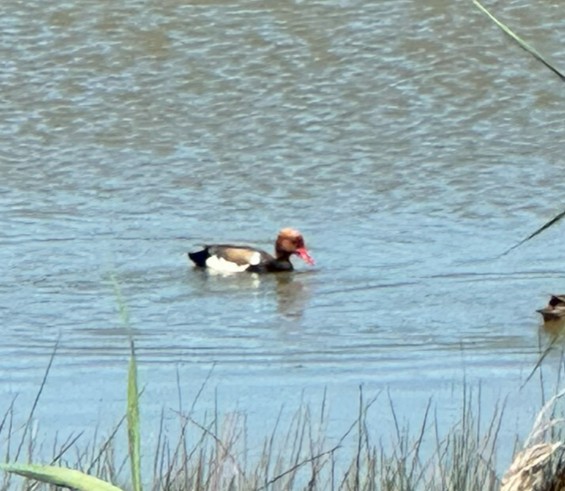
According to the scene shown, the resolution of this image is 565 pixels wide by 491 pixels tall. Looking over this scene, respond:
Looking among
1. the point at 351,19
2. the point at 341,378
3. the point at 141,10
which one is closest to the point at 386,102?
the point at 351,19

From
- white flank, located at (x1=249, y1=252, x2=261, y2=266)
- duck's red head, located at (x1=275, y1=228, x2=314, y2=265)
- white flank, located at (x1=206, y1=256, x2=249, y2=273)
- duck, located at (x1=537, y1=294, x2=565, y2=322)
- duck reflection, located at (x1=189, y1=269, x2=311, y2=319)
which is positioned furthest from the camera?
white flank, located at (x1=249, y1=252, x2=261, y2=266)

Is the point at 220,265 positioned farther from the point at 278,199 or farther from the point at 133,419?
the point at 133,419

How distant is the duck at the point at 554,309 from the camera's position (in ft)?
26.2

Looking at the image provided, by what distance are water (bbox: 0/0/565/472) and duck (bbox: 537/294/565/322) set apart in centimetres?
13

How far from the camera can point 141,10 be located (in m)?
14.3

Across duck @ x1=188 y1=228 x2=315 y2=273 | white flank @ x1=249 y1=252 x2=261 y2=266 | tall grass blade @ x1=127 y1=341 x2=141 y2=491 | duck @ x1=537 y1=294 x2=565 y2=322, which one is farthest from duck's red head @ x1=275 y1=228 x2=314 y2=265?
tall grass blade @ x1=127 y1=341 x2=141 y2=491

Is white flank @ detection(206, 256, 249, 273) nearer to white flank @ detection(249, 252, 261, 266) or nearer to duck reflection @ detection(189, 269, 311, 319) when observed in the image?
duck reflection @ detection(189, 269, 311, 319)

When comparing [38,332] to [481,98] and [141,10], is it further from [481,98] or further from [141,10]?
[141,10]

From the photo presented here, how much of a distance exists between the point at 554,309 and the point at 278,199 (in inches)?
126

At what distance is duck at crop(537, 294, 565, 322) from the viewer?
26.2 feet

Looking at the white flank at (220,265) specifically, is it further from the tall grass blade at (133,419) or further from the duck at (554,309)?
the tall grass blade at (133,419)

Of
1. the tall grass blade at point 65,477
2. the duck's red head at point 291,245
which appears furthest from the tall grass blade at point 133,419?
the duck's red head at point 291,245

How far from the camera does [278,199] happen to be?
36.2ft

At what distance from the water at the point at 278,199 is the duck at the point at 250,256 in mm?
92
